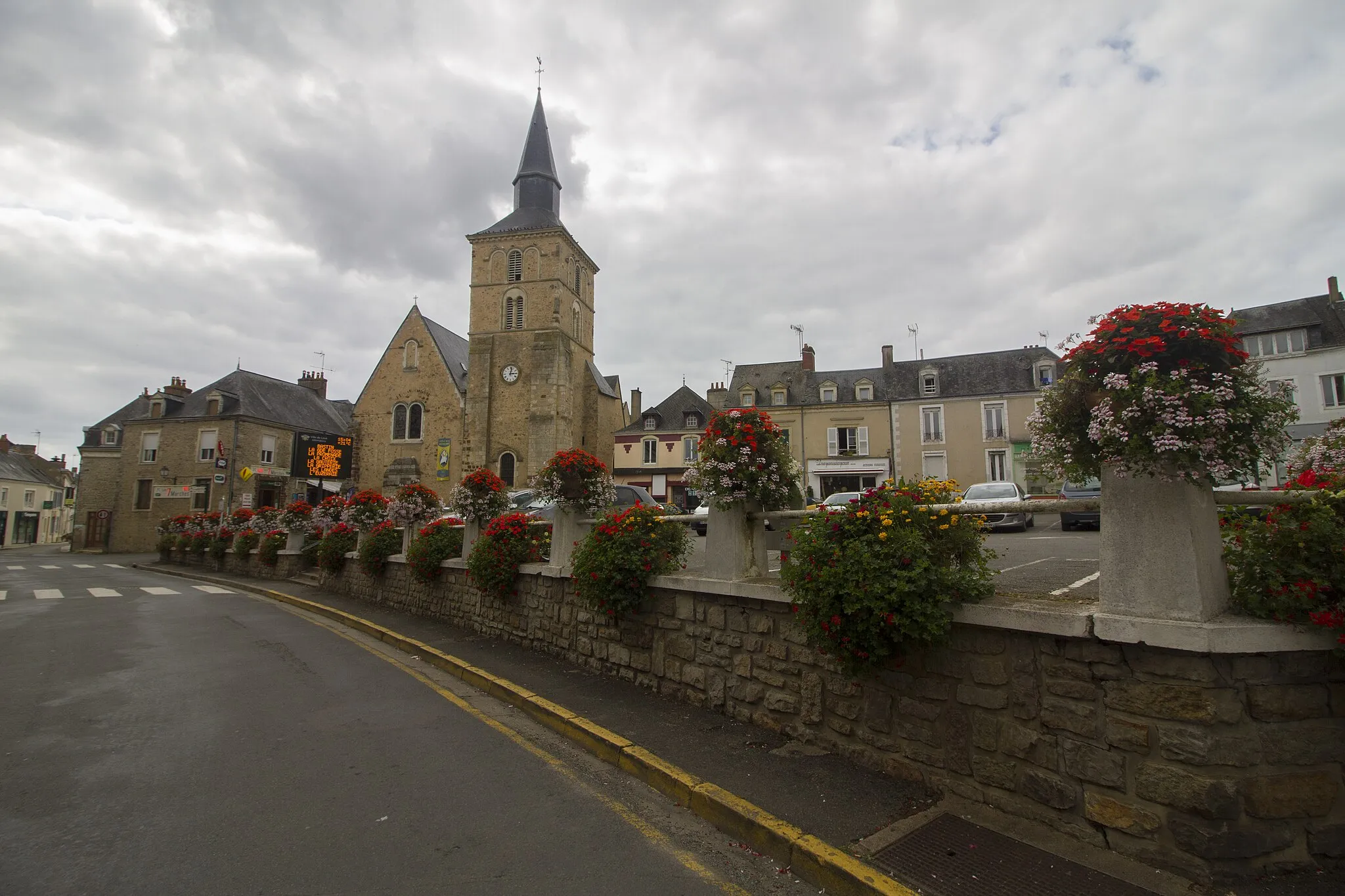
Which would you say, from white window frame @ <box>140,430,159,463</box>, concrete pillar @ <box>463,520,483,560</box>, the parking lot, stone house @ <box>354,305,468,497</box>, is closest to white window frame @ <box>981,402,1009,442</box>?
the parking lot

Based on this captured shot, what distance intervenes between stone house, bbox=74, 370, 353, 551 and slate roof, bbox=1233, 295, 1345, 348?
49131 mm

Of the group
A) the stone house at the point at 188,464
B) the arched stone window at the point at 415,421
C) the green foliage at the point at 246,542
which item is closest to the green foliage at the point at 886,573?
the green foliage at the point at 246,542

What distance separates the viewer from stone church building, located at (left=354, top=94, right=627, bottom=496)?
3947 cm

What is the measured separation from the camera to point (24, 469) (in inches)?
2253

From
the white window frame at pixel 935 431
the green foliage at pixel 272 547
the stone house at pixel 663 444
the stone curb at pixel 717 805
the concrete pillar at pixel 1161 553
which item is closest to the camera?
the concrete pillar at pixel 1161 553

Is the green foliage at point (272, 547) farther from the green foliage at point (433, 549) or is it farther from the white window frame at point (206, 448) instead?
the white window frame at point (206, 448)

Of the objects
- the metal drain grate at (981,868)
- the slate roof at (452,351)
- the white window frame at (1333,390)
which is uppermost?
the slate roof at (452,351)

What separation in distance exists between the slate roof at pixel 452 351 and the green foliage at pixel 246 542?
20.6 metres

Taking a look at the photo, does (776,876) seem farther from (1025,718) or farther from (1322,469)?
(1322,469)

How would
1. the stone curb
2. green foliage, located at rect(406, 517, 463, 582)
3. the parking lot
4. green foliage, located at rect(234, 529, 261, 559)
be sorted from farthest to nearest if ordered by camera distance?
green foliage, located at rect(234, 529, 261, 559), green foliage, located at rect(406, 517, 463, 582), the parking lot, the stone curb

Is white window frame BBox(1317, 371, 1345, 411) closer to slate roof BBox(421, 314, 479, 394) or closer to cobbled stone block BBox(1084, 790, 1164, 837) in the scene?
cobbled stone block BBox(1084, 790, 1164, 837)

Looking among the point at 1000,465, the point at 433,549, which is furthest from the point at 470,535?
the point at 1000,465

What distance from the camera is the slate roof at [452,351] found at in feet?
139

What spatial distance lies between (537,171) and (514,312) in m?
9.66
